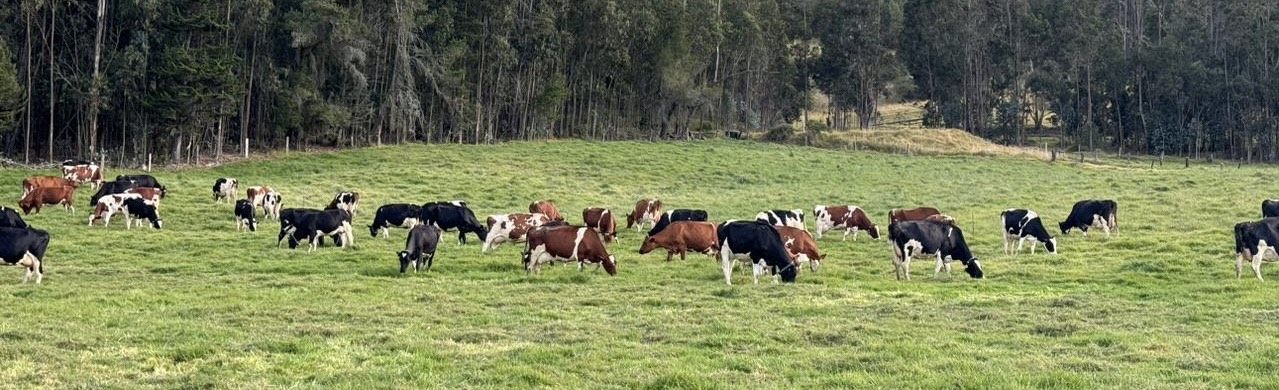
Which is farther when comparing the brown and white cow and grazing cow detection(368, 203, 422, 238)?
the brown and white cow

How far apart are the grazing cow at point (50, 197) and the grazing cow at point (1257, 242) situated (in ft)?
89.8

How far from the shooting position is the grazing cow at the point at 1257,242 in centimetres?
1902

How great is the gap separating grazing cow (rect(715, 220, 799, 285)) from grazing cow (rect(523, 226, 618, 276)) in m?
2.26

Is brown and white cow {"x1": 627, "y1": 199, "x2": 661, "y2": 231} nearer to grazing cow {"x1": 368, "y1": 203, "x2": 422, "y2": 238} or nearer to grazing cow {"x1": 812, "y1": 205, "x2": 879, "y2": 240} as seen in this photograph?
grazing cow {"x1": 812, "y1": 205, "x2": 879, "y2": 240}

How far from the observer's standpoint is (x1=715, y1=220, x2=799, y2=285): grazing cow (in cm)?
1834

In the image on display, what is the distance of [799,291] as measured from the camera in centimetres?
1702

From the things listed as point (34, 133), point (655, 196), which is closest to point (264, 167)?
point (34, 133)

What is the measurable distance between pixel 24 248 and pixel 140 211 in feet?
33.6

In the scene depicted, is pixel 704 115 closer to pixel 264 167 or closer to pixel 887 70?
pixel 887 70

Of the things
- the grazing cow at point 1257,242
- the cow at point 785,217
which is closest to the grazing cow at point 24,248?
the cow at point 785,217

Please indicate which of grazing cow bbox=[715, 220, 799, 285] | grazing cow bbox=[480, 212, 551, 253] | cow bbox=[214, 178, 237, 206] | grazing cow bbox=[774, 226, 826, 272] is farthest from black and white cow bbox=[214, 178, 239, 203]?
grazing cow bbox=[715, 220, 799, 285]

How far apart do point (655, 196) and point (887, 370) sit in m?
30.9

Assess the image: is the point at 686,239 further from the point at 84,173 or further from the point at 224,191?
the point at 84,173

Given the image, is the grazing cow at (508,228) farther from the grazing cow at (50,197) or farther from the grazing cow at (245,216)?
the grazing cow at (50,197)
